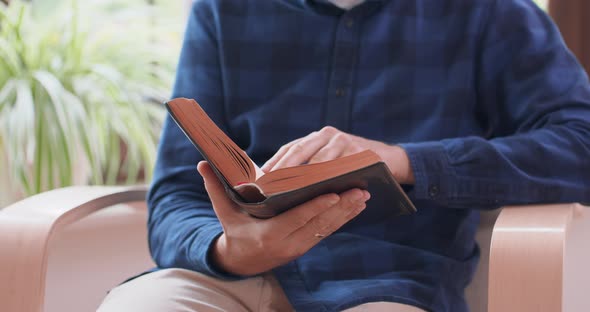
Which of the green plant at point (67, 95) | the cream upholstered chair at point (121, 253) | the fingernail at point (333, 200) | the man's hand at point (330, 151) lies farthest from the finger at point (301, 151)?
the green plant at point (67, 95)

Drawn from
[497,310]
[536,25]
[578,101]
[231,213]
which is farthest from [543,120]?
[231,213]

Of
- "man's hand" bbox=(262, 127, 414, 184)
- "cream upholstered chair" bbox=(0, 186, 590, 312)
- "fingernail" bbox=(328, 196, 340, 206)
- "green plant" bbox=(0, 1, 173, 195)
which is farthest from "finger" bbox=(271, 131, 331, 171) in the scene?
"green plant" bbox=(0, 1, 173, 195)

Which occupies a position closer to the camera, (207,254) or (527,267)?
(527,267)

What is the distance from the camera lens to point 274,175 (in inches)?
32.2

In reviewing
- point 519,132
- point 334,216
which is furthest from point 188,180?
point 519,132

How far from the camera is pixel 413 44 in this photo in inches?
51.6

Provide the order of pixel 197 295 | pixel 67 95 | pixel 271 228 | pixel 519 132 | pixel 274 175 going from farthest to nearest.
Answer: pixel 67 95, pixel 519 132, pixel 197 295, pixel 271 228, pixel 274 175

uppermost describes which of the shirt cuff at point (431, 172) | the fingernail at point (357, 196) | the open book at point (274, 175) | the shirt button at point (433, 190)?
the open book at point (274, 175)

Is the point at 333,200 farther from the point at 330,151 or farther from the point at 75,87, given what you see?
the point at 75,87

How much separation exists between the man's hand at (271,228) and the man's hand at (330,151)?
0.08 metres

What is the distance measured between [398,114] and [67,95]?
0.90 metres

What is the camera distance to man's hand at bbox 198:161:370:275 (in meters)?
0.88

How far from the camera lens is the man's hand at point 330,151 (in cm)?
100

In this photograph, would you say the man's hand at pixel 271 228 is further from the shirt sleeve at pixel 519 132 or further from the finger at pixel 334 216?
the shirt sleeve at pixel 519 132
